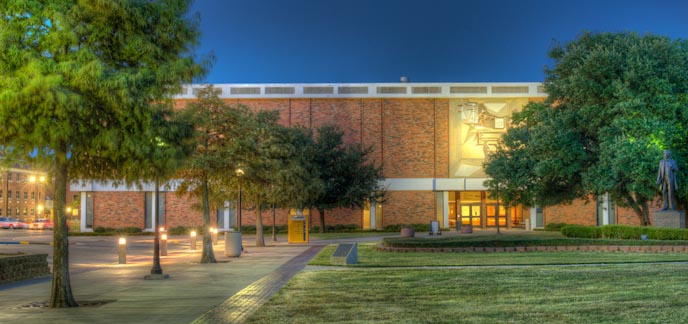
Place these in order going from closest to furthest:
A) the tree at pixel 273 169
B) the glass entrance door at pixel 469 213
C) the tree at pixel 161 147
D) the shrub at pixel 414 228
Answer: the tree at pixel 161 147 → the tree at pixel 273 169 → the shrub at pixel 414 228 → the glass entrance door at pixel 469 213

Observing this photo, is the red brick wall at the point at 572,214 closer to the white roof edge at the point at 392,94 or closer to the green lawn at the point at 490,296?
the white roof edge at the point at 392,94

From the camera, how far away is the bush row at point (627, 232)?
2617 cm

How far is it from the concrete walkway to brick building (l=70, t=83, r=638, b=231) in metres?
36.6

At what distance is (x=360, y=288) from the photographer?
15.0 meters

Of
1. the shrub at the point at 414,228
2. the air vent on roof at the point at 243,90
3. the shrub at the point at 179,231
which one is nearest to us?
the shrub at the point at 414,228

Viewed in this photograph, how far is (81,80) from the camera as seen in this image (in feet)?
39.6

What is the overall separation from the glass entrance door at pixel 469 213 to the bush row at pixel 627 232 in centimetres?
3039

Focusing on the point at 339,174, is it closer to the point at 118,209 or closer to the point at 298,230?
the point at 298,230

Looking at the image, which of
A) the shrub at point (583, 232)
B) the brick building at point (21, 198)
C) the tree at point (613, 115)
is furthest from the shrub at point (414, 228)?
the brick building at point (21, 198)

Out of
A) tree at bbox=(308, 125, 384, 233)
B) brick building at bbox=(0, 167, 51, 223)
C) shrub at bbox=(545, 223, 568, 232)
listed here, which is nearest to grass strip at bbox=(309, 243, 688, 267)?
tree at bbox=(308, 125, 384, 233)

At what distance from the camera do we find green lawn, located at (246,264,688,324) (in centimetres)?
1086

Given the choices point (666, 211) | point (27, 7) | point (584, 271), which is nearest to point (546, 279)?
point (584, 271)

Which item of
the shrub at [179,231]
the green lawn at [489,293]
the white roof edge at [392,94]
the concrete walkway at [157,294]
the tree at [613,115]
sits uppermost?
the white roof edge at [392,94]

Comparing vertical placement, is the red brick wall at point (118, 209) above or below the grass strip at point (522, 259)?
above
